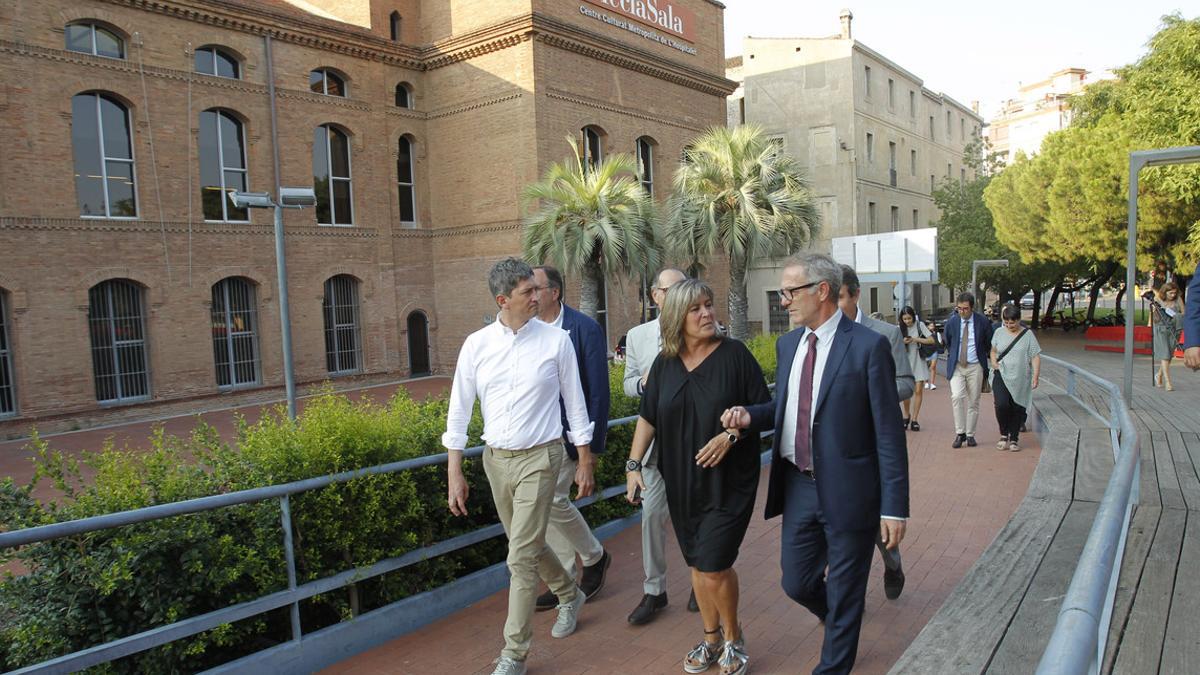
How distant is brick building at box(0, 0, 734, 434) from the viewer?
691 inches

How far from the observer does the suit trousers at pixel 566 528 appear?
4645 mm

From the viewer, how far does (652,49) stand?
1078 inches

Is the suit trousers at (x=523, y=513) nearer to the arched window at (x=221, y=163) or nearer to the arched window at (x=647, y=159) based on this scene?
the arched window at (x=221, y=163)

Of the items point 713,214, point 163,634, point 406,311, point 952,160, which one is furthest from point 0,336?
point 952,160

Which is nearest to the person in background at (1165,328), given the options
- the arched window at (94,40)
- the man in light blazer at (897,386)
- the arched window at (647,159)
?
the man in light blazer at (897,386)

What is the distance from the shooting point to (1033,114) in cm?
8925

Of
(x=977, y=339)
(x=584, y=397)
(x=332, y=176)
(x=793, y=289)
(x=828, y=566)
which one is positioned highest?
(x=332, y=176)

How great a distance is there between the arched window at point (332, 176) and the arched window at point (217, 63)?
2592mm

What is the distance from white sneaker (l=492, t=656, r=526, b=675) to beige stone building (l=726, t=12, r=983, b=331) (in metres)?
33.3

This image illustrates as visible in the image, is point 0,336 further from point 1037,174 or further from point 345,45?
point 1037,174

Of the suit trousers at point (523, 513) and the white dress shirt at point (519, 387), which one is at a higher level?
the white dress shirt at point (519, 387)

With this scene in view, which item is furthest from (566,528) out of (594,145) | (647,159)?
(647,159)

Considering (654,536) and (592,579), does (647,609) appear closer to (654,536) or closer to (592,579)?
(654,536)

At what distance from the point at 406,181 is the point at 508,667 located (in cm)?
2328
